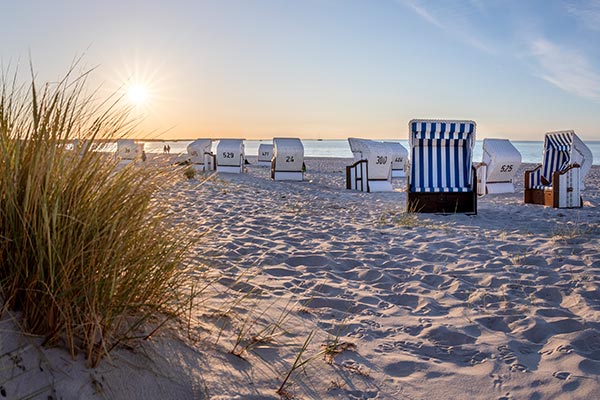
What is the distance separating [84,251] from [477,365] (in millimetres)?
1884

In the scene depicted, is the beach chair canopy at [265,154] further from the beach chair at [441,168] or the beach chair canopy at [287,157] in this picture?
the beach chair at [441,168]

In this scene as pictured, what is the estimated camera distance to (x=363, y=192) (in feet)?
38.9

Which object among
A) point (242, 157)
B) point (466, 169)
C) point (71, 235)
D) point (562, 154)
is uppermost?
point (242, 157)

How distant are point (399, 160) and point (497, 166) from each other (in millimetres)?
5846

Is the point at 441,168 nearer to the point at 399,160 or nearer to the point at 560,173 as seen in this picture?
the point at 560,173

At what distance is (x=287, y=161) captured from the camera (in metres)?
15.3

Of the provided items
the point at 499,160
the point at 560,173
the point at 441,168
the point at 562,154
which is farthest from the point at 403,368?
the point at 499,160

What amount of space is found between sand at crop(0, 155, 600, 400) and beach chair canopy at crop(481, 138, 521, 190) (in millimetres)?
5976

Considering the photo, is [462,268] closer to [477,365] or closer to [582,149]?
[477,365]

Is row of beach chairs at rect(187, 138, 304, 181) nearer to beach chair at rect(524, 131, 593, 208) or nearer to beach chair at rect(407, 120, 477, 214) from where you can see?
beach chair at rect(407, 120, 477, 214)

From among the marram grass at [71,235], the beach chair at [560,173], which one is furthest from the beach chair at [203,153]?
the marram grass at [71,235]

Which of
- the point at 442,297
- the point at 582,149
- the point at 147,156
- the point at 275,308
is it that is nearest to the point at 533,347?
the point at 442,297

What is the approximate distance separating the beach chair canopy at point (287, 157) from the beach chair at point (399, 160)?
3.40 meters

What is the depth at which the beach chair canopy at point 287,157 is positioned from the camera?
1520 centimetres
